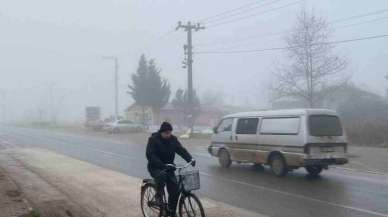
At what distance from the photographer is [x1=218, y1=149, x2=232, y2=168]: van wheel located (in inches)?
707

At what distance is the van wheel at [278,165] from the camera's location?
15.1 metres

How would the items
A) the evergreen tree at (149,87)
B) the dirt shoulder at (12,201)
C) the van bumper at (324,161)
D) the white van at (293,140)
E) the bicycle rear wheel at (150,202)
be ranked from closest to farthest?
the bicycle rear wheel at (150,202), the dirt shoulder at (12,201), the van bumper at (324,161), the white van at (293,140), the evergreen tree at (149,87)

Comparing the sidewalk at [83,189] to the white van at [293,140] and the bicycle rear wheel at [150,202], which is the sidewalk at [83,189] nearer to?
the bicycle rear wheel at [150,202]

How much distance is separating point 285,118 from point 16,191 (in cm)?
794

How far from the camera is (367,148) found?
77.5 feet

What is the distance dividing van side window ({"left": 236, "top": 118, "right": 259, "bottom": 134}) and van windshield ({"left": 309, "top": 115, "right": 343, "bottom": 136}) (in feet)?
7.64

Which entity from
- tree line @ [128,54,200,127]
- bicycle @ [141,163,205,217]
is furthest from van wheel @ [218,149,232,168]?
tree line @ [128,54,200,127]

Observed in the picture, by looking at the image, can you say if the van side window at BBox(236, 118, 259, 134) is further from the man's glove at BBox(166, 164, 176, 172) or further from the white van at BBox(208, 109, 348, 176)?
the man's glove at BBox(166, 164, 176, 172)

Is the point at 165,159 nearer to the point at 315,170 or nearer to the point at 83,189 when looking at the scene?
the point at 83,189

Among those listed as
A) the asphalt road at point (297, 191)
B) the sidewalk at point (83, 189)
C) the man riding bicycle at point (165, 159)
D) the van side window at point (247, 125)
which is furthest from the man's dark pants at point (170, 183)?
the van side window at point (247, 125)

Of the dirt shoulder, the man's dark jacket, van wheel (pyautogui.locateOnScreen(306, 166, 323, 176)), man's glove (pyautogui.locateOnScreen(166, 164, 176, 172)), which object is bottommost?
the dirt shoulder

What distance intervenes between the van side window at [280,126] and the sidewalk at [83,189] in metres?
4.46

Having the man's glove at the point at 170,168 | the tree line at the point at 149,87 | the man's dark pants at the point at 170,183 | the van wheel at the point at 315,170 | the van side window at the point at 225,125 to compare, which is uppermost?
the tree line at the point at 149,87

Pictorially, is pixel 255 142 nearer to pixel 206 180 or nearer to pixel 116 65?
pixel 206 180
